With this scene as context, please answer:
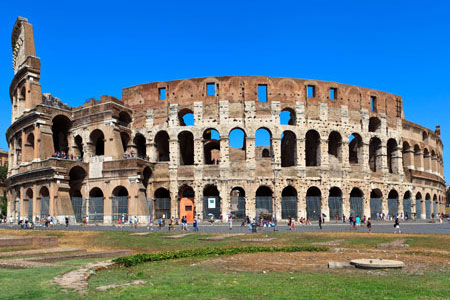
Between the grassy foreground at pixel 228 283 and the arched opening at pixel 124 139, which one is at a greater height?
the arched opening at pixel 124 139

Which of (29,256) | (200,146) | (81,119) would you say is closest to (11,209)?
(81,119)

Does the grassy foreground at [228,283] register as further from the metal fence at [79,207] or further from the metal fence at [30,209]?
the metal fence at [30,209]

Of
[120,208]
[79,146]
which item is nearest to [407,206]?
[120,208]

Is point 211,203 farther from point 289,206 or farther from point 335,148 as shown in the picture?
point 335,148

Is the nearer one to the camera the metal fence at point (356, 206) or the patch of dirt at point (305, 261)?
the patch of dirt at point (305, 261)

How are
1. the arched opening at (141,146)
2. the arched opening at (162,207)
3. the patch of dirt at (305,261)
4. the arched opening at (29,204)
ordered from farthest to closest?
the arched opening at (141,146)
the arched opening at (162,207)
the arched opening at (29,204)
the patch of dirt at (305,261)

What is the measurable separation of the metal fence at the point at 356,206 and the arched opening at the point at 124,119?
24.0m

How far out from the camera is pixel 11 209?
4703 cm

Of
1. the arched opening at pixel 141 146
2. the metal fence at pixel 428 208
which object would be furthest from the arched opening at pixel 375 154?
the arched opening at pixel 141 146

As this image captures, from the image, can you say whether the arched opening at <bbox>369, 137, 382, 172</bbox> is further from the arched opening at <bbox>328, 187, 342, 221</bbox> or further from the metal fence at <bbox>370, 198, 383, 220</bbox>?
the arched opening at <bbox>328, 187, 342, 221</bbox>

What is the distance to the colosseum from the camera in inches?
1604

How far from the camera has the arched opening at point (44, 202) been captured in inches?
1553

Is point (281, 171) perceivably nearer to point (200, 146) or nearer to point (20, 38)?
point (200, 146)

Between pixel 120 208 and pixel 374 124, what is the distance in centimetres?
2795
